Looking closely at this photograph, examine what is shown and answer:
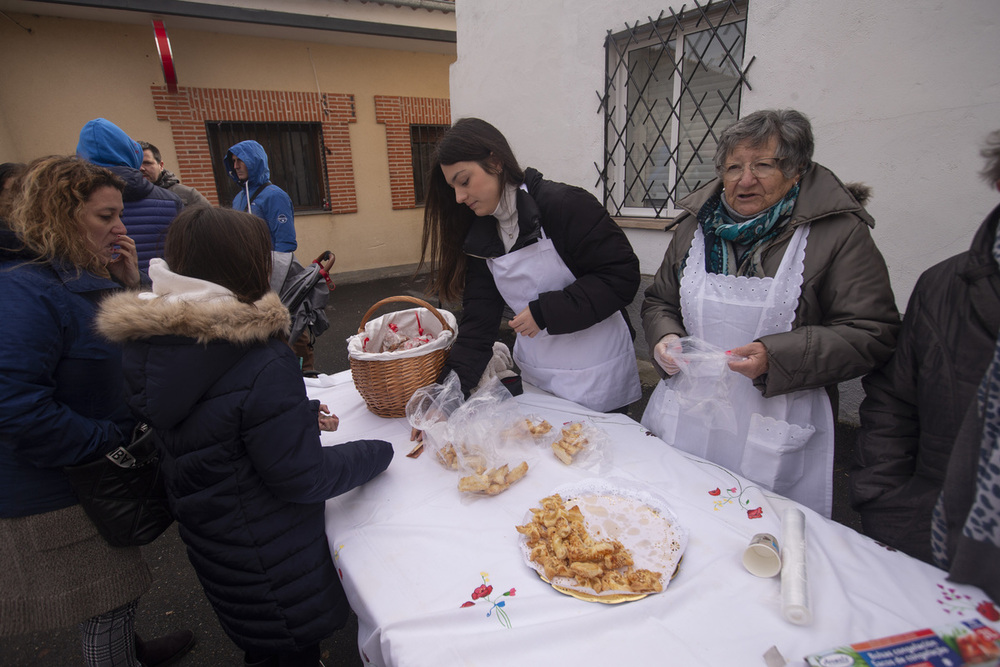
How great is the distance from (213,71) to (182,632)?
7.56m

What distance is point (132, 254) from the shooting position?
177cm

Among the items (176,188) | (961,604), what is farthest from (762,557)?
(176,188)

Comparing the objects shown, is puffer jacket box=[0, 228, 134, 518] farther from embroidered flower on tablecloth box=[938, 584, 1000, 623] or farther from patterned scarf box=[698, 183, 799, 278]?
embroidered flower on tablecloth box=[938, 584, 1000, 623]

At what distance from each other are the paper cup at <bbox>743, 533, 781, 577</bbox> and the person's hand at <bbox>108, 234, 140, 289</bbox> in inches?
81.9

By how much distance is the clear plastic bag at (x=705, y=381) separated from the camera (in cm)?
149

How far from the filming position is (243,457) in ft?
4.19

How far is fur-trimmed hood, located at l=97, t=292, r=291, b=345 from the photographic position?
1.15m

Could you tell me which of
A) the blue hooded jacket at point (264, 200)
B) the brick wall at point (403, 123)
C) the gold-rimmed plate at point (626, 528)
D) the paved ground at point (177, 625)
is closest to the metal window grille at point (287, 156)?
the brick wall at point (403, 123)

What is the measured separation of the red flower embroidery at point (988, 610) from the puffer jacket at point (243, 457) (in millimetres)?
1409

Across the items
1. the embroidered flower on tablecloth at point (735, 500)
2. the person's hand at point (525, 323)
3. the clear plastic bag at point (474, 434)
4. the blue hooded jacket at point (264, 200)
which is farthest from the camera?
the blue hooded jacket at point (264, 200)

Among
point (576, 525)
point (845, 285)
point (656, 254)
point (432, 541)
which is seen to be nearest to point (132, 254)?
point (432, 541)

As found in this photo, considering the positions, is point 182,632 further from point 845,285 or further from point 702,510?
point 845,285

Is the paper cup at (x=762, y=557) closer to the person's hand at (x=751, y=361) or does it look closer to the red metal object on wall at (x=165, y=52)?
the person's hand at (x=751, y=361)

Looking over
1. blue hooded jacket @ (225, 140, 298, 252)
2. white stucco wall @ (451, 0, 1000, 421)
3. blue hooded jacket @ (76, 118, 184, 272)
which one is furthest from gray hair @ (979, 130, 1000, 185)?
blue hooded jacket @ (225, 140, 298, 252)
